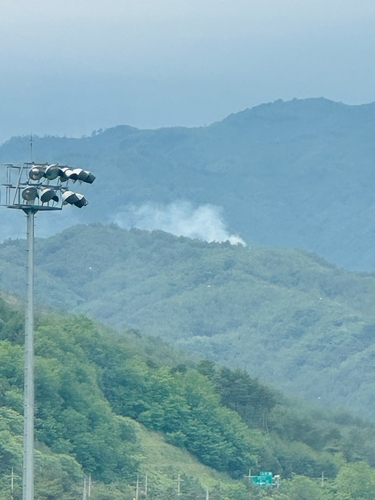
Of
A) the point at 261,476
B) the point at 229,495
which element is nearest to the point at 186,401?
the point at 261,476

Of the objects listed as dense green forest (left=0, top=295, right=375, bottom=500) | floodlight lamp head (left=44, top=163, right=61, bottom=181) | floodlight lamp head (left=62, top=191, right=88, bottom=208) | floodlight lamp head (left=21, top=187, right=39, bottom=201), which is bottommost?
floodlight lamp head (left=62, top=191, right=88, bottom=208)

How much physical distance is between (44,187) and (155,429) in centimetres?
8596

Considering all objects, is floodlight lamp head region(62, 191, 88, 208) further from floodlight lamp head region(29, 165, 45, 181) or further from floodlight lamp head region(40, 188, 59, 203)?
floodlight lamp head region(29, 165, 45, 181)

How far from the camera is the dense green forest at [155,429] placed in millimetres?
101500

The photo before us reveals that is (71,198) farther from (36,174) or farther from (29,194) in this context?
(36,174)

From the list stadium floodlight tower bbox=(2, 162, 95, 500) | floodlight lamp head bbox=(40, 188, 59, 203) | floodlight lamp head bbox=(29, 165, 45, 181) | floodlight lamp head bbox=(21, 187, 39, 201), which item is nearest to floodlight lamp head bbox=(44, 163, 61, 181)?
stadium floodlight tower bbox=(2, 162, 95, 500)

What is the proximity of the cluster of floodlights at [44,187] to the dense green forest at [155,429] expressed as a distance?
38562 millimetres

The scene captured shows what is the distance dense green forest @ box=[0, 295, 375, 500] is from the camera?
3996 inches

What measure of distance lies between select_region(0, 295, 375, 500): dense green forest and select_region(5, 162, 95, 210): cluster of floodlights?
3856 centimetres

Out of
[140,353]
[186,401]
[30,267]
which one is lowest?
[30,267]

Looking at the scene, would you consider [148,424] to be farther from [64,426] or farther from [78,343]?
[64,426]

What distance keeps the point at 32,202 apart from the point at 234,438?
86.2 m

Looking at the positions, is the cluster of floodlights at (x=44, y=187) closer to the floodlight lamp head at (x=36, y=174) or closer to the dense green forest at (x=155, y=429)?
the floodlight lamp head at (x=36, y=174)

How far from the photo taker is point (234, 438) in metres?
131
